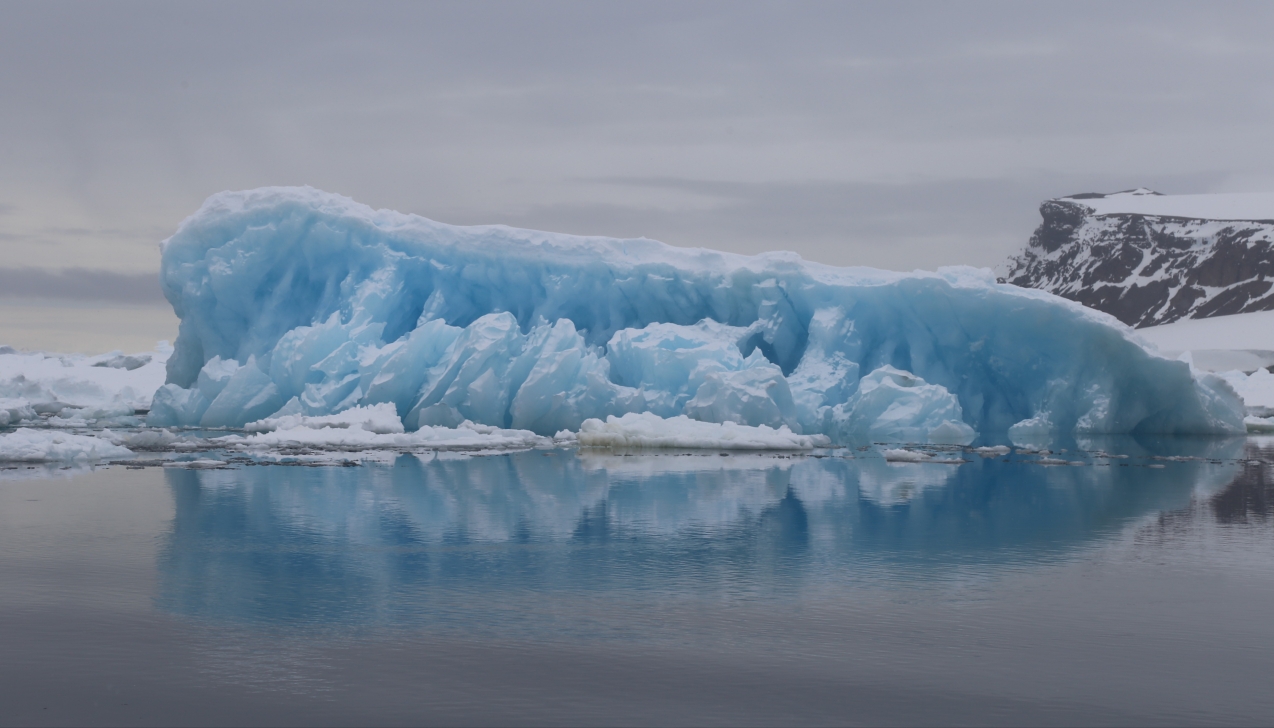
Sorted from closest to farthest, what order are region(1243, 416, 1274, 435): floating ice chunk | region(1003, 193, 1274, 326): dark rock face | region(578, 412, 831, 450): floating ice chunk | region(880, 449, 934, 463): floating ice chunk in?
region(880, 449, 934, 463): floating ice chunk → region(578, 412, 831, 450): floating ice chunk → region(1243, 416, 1274, 435): floating ice chunk → region(1003, 193, 1274, 326): dark rock face

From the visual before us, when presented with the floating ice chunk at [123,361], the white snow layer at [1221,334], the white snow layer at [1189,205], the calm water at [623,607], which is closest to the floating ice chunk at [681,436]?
the calm water at [623,607]

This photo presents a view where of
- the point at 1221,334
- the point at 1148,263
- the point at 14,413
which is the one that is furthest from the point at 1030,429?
the point at 1148,263

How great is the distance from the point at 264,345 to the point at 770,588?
17606mm

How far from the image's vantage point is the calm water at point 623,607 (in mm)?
4477

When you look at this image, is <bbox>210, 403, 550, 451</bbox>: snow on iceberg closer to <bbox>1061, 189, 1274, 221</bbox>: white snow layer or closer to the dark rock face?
the dark rock face

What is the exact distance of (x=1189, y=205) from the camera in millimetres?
77000

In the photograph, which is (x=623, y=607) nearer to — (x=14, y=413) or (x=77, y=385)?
(x=14, y=413)

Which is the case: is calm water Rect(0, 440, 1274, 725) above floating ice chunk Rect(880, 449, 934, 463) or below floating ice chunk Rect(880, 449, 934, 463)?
below

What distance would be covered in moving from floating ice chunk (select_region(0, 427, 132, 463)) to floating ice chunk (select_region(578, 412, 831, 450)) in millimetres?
6982

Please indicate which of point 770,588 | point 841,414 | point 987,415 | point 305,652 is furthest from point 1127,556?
point 987,415

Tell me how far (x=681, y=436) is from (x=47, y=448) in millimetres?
9065

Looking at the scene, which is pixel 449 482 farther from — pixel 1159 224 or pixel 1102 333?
pixel 1159 224

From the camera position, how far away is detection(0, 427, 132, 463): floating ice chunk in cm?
1458

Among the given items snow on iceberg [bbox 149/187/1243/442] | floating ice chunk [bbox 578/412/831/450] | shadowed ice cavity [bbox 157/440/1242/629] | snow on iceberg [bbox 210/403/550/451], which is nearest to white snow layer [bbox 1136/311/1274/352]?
snow on iceberg [bbox 149/187/1243/442]
